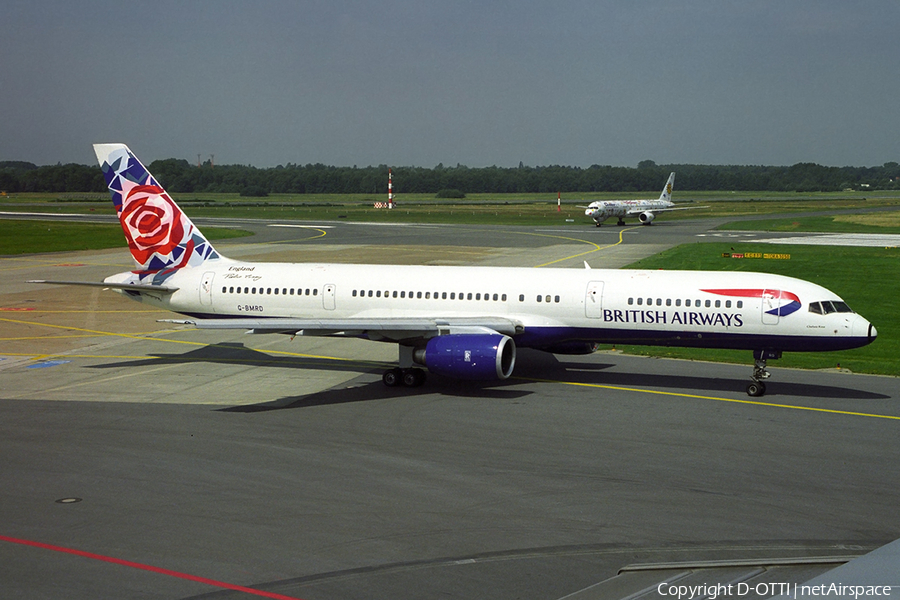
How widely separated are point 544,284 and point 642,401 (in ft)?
19.2

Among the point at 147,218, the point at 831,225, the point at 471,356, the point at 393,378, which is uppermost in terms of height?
the point at 147,218

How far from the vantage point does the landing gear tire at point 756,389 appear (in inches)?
1094

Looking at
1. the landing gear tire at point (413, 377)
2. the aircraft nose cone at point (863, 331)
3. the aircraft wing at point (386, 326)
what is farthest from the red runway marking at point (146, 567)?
the aircraft nose cone at point (863, 331)

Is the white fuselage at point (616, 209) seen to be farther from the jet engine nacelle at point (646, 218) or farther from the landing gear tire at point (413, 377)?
the landing gear tire at point (413, 377)

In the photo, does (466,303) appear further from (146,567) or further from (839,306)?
(146,567)

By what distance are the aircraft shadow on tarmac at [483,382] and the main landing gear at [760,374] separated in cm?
56

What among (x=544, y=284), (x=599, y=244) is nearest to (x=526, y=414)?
(x=544, y=284)

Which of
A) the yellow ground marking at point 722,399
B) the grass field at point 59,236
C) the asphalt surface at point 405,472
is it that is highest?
the grass field at point 59,236

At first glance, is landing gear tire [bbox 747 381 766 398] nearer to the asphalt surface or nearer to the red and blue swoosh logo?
the asphalt surface

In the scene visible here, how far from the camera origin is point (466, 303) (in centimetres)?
3089

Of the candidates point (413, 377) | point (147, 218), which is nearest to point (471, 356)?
point (413, 377)

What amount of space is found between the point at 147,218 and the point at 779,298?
25996 mm

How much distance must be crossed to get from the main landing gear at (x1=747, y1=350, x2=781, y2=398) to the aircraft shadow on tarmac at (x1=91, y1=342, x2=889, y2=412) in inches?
21.9

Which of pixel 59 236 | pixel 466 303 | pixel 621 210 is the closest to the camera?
pixel 466 303
